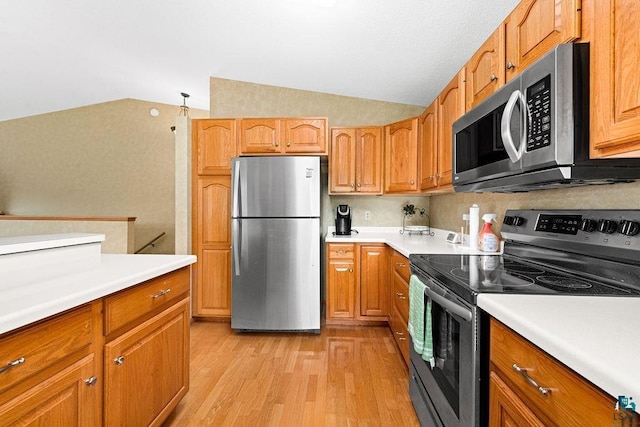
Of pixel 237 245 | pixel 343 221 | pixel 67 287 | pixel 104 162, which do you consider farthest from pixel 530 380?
pixel 104 162

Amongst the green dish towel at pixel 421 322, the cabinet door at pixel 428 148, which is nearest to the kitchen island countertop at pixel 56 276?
Answer: the green dish towel at pixel 421 322

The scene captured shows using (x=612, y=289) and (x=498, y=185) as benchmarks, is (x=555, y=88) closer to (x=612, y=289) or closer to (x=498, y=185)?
(x=498, y=185)

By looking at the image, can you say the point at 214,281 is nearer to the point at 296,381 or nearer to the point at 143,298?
the point at 296,381

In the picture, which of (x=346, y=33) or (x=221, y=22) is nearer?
(x=346, y=33)

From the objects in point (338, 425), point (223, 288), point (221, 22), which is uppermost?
point (221, 22)

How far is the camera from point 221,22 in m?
2.79

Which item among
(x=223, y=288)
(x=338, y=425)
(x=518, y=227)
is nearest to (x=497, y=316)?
(x=518, y=227)

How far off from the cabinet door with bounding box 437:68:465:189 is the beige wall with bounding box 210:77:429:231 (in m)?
1.28

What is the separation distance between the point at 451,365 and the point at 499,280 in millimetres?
382

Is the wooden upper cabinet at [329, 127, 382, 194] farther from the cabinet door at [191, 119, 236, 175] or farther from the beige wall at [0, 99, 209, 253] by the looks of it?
the beige wall at [0, 99, 209, 253]

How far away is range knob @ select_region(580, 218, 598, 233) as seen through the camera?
1277mm

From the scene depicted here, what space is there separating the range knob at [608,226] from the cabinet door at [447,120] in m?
1.02

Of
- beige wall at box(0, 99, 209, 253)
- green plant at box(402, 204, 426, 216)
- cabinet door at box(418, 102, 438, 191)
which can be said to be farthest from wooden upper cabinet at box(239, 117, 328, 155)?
beige wall at box(0, 99, 209, 253)

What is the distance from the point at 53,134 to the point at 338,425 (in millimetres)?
7336
